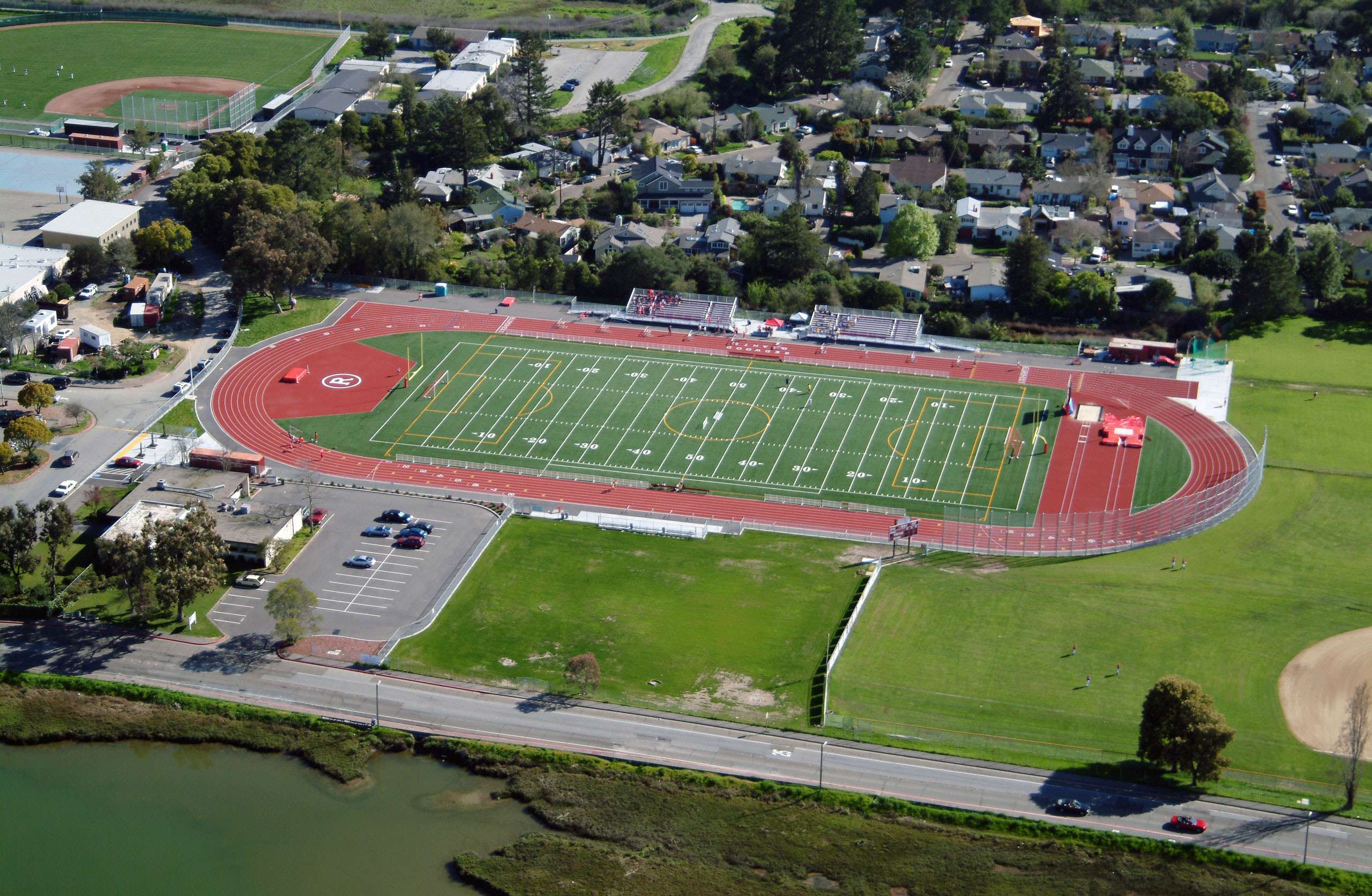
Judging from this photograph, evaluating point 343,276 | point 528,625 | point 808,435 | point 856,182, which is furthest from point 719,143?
point 528,625

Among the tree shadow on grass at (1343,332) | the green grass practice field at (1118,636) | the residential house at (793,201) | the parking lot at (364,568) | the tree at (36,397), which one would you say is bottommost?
the parking lot at (364,568)

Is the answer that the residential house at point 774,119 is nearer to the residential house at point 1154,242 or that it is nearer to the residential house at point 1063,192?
the residential house at point 1063,192

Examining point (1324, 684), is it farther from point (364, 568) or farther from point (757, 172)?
point (757, 172)

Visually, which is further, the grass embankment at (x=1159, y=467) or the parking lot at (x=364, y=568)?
the grass embankment at (x=1159, y=467)

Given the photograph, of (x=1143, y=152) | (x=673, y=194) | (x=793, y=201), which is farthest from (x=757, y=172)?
(x=1143, y=152)

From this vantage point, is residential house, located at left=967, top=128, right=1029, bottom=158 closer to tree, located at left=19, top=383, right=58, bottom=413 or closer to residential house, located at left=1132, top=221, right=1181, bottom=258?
residential house, located at left=1132, top=221, right=1181, bottom=258

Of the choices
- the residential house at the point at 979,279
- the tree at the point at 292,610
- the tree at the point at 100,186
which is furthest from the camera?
the tree at the point at 100,186

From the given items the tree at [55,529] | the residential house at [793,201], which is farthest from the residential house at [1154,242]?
the tree at [55,529]
